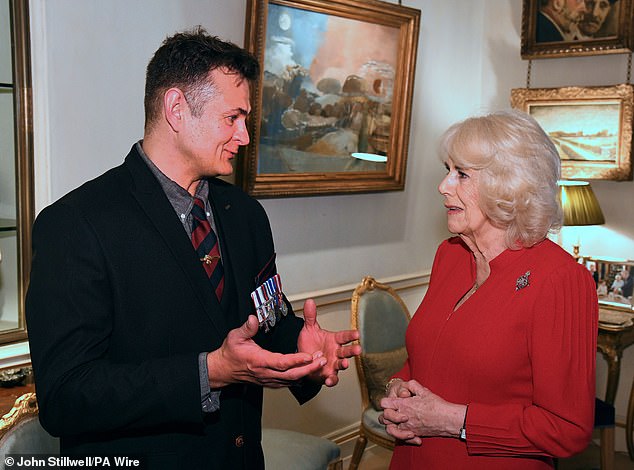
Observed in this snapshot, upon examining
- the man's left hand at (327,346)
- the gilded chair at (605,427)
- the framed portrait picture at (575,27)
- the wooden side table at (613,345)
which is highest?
the framed portrait picture at (575,27)

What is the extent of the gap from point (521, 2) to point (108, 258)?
14.3 feet

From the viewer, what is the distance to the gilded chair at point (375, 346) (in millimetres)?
3984

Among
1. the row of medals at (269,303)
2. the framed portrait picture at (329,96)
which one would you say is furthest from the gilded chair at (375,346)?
the row of medals at (269,303)

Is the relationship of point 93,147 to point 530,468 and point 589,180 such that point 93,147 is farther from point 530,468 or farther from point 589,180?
point 589,180

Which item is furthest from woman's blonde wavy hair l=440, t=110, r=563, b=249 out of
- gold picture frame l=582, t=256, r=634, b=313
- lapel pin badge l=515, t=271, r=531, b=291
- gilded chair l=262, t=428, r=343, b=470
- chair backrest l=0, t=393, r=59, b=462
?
gold picture frame l=582, t=256, r=634, b=313

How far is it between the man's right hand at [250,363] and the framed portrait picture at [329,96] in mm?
2107

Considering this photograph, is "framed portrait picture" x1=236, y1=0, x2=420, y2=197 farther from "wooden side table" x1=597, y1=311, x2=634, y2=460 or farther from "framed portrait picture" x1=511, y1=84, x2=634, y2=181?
"wooden side table" x1=597, y1=311, x2=634, y2=460

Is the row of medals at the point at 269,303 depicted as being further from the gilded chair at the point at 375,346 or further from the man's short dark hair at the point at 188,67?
the gilded chair at the point at 375,346

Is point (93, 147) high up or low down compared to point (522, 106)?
down

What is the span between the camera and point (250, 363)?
1691 millimetres

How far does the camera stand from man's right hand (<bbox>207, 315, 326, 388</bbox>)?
1.69 metres

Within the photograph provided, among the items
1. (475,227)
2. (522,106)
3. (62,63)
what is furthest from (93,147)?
(522,106)

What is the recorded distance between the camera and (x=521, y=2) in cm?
532

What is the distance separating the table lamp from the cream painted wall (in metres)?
0.34
